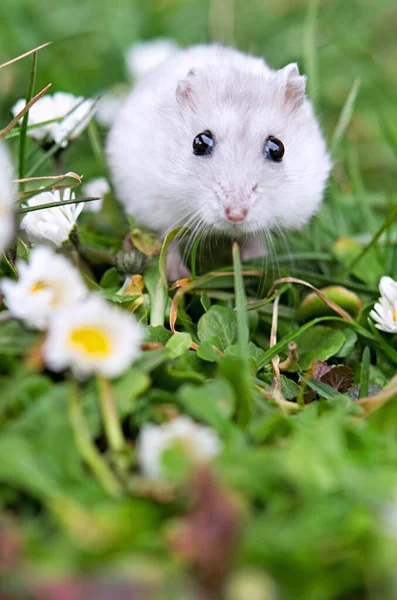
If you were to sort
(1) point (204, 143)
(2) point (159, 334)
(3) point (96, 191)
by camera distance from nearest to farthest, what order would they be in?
(2) point (159, 334) < (1) point (204, 143) < (3) point (96, 191)

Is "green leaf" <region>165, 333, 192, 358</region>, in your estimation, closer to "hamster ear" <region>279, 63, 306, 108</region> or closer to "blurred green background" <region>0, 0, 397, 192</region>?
"hamster ear" <region>279, 63, 306, 108</region>

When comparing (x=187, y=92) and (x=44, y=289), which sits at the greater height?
(x=187, y=92)

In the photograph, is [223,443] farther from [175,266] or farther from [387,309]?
[175,266]

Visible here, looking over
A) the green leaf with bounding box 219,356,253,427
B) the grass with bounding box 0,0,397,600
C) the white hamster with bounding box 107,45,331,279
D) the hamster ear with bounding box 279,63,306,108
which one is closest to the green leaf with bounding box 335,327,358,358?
the grass with bounding box 0,0,397,600

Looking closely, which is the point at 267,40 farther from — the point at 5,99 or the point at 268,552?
the point at 268,552

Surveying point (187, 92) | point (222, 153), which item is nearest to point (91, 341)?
point (222, 153)

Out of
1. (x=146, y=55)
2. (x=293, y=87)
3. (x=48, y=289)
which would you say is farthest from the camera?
(x=146, y=55)
